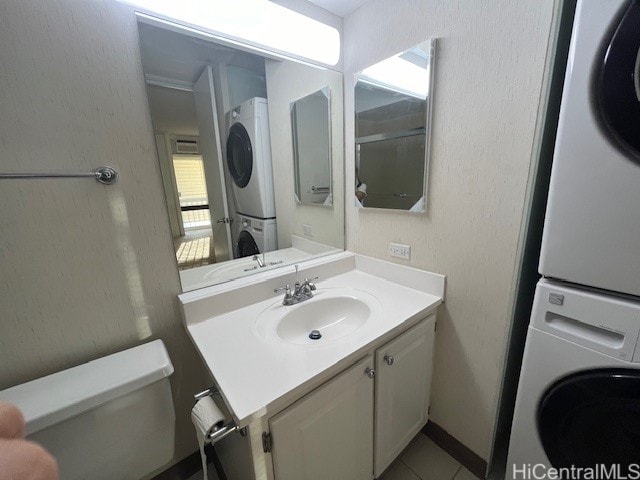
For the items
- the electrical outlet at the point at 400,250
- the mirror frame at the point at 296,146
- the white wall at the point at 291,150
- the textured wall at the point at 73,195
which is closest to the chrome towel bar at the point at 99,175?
the textured wall at the point at 73,195

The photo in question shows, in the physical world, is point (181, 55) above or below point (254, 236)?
above

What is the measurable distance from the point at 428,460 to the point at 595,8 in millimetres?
1781

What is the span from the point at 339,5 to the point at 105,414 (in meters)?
1.91

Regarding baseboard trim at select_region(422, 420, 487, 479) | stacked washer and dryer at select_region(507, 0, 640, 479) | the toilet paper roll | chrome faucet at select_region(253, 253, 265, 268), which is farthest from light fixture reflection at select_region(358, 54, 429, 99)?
baseboard trim at select_region(422, 420, 487, 479)

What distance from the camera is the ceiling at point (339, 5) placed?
123 cm

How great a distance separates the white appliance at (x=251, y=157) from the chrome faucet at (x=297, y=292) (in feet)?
1.40

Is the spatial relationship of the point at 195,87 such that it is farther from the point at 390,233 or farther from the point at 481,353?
the point at 481,353

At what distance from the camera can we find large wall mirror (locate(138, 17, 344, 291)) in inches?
39.7

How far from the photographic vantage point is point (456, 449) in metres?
1.26

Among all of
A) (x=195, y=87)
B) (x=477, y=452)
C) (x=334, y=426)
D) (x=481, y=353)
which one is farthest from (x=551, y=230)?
(x=195, y=87)

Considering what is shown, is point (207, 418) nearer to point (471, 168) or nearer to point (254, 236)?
point (254, 236)

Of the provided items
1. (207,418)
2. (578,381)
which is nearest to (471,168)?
(578,381)

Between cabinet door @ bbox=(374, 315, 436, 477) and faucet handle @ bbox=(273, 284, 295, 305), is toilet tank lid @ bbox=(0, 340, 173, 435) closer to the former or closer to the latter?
faucet handle @ bbox=(273, 284, 295, 305)

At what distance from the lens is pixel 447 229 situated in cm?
112
